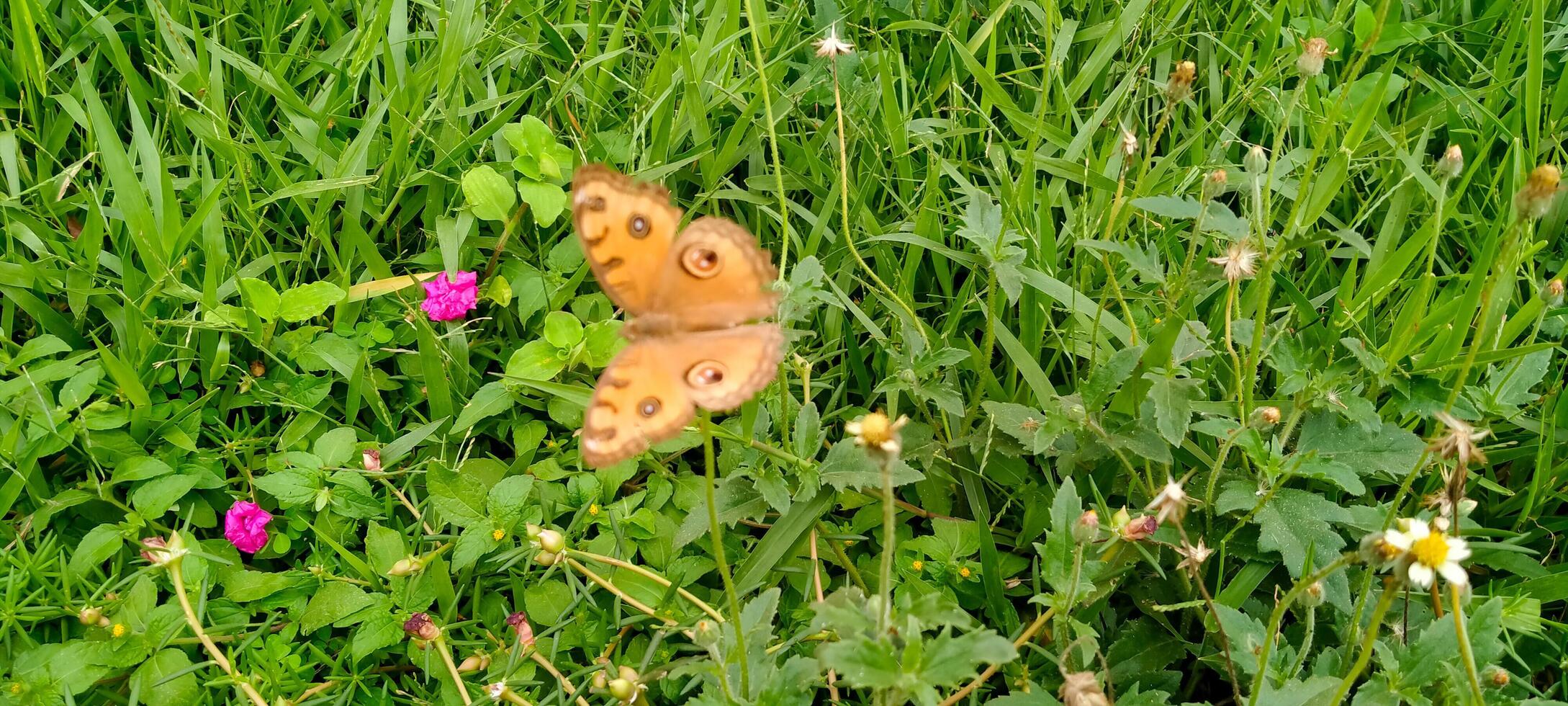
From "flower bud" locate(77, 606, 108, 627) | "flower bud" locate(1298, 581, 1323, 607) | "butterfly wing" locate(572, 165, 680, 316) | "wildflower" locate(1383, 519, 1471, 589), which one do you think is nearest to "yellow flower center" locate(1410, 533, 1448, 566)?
"wildflower" locate(1383, 519, 1471, 589)

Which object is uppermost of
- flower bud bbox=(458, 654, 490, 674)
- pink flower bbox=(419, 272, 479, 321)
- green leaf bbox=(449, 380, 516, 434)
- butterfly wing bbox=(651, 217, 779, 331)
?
butterfly wing bbox=(651, 217, 779, 331)

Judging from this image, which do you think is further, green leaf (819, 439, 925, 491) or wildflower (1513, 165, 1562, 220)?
green leaf (819, 439, 925, 491)

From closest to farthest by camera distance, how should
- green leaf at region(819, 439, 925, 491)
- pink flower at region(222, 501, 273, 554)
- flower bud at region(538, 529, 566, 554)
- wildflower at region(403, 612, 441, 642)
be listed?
flower bud at region(538, 529, 566, 554)
wildflower at region(403, 612, 441, 642)
green leaf at region(819, 439, 925, 491)
pink flower at region(222, 501, 273, 554)

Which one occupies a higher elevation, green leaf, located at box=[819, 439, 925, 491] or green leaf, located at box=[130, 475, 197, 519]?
green leaf, located at box=[819, 439, 925, 491]

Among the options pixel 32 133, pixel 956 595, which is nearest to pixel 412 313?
pixel 32 133

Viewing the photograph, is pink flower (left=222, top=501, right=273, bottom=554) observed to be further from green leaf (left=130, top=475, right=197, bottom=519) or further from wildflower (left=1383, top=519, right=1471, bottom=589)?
wildflower (left=1383, top=519, right=1471, bottom=589)

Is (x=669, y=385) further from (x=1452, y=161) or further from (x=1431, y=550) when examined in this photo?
(x=1452, y=161)

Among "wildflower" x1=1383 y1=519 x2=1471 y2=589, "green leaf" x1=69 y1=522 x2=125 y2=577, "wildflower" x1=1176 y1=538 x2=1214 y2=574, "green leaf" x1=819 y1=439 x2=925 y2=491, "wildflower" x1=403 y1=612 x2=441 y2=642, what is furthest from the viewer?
"green leaf" x1=69 y1=522 x2=125 y2=577

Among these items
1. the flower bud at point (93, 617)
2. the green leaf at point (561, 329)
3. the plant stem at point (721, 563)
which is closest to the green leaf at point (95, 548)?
the flower bud at point (93, 617)

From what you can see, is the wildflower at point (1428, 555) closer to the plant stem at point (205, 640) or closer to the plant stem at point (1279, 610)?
the plant stem at point (1279, 610)
